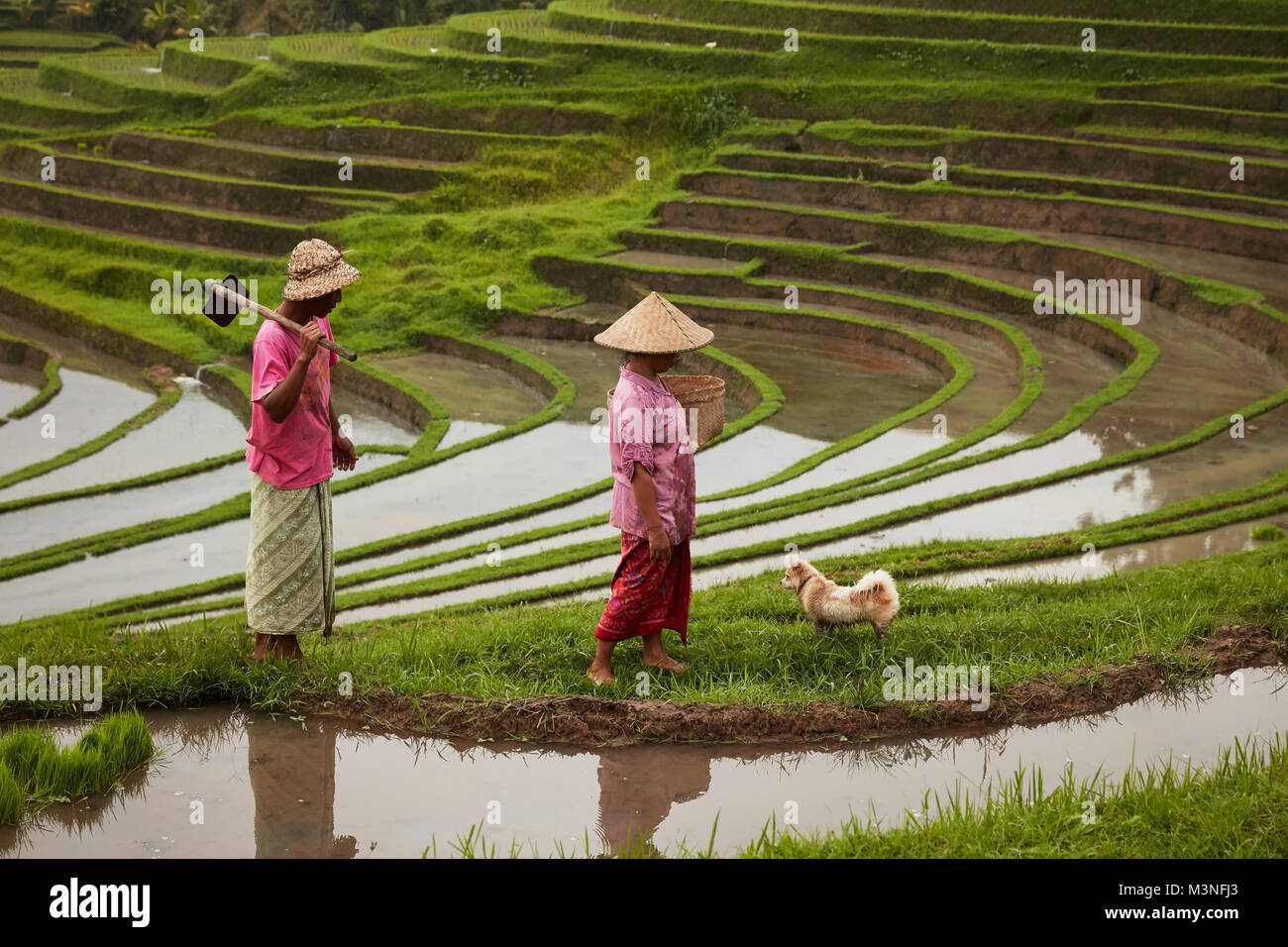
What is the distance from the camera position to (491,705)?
4867 mm

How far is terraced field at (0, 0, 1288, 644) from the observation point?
10.5 meters

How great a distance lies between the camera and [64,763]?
14.0 feet

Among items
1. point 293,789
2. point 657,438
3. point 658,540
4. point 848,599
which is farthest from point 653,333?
point 293,789

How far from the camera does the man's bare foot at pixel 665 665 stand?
5309 mm

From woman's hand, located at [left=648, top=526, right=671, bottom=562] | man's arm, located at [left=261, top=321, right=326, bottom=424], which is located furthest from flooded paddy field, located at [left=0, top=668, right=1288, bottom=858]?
man's arm, located at [left=261, top=321, right=326, bottom=424]

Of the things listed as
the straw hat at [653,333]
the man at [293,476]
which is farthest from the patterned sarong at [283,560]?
the straw hat at [653,333]

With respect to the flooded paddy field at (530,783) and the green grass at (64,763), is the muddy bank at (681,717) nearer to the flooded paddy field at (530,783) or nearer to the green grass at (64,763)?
the flooded paddy field at (530,783)

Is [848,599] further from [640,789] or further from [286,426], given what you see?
[286,426]

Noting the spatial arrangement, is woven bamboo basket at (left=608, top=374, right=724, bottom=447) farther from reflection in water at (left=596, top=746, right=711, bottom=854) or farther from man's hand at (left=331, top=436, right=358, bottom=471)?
reflection in water at (left=596, top=746, right=711, bottom=854)

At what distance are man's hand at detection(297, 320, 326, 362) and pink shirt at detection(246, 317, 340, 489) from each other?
3.2 inches

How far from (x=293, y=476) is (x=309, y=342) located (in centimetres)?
53
